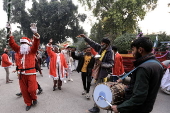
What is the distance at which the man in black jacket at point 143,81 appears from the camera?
4.79 feet

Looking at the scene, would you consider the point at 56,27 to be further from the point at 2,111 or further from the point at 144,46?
the point at 144,46

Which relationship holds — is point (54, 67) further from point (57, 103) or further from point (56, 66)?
point (57, 103)

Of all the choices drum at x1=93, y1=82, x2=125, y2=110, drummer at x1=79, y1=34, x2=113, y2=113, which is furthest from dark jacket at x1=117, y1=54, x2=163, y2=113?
drummer at x1=79, y1=34, x2=113, y2=113

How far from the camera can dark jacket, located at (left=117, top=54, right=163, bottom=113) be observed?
146 cm

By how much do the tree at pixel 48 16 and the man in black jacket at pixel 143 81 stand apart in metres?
22.7

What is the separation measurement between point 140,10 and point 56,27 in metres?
14.8

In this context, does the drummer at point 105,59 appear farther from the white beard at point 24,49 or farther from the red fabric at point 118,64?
the white beard at point 24,49

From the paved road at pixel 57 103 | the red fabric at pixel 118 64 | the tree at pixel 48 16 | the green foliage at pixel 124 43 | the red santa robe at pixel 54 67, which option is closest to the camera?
the paved road at pixel 57 103

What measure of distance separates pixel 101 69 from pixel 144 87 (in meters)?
1.96

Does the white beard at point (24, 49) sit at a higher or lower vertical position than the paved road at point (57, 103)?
higher

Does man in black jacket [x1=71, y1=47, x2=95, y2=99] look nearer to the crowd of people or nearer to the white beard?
the crowd of people

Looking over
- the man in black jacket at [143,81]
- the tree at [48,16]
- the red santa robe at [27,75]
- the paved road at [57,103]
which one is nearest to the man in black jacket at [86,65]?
the paved road at [57,103]

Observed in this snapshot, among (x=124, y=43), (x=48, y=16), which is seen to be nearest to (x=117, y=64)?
(x=124, y=43)

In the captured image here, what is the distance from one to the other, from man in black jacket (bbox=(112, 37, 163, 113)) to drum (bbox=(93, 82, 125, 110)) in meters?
0.32
